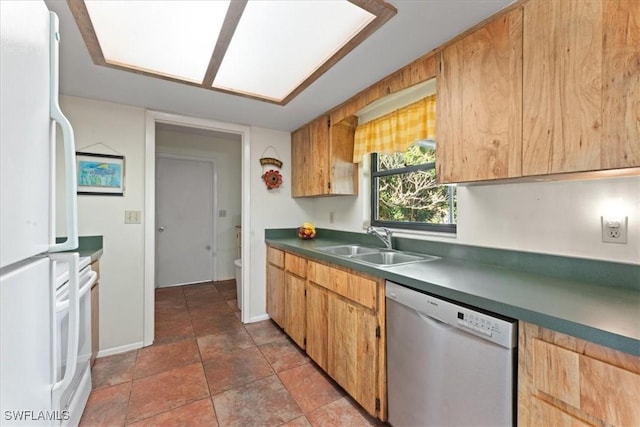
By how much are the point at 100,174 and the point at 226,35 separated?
169cm

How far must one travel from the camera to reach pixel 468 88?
132 centimetres

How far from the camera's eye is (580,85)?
0.97m

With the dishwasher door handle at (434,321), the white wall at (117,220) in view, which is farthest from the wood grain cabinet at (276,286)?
the dishwasher door handle at (434,321)

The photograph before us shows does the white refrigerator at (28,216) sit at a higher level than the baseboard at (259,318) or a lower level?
higher

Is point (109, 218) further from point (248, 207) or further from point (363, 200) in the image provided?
point (363, 200)

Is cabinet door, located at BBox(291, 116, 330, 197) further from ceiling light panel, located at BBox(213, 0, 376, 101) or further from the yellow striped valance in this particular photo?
ceiling light panel, located at BBox(213, 0, 376, 101)

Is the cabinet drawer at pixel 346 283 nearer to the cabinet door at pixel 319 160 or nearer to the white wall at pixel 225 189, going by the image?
the cabinet door at pixel 319 160

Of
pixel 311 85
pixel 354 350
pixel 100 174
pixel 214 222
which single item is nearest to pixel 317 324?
pixel 354 350

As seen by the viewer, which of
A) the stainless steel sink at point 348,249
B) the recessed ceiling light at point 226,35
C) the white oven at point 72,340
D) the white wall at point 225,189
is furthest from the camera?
the white wall at point 225,189

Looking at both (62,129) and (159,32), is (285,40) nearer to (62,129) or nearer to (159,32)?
(159,32)

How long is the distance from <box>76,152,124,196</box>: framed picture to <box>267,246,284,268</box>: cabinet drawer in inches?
55.3

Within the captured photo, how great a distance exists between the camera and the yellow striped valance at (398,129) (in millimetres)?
1768

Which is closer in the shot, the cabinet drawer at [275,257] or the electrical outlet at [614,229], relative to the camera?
the electrical outlet at [614,229]

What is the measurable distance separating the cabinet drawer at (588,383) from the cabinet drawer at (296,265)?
1.54 m
